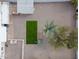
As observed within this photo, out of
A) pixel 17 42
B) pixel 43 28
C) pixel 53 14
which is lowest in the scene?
pixel 17 42

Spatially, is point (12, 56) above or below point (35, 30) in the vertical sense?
below

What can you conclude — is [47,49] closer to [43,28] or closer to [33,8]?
[43,28]

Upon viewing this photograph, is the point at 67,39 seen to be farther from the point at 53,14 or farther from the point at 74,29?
the point at 53,14

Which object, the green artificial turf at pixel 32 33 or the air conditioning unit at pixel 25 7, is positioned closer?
the air conditioning unit at pixel 25 7

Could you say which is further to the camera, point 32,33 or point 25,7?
point 32,33

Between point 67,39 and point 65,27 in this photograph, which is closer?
point 67,39

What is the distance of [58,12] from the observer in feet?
18.9

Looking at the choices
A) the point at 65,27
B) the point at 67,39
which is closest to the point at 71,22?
the point at 65,27

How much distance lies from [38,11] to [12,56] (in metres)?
1.32

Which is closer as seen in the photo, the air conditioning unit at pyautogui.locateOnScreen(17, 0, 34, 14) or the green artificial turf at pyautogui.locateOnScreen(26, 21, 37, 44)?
the air conditioning unit at pyautogui.locateOnScreen(17, 0, 34, 14)

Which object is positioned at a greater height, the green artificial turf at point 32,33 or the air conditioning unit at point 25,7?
the air conditioning unit at point 25,7

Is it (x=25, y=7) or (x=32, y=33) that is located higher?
(x=25, y=7)

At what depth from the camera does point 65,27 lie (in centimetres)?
561

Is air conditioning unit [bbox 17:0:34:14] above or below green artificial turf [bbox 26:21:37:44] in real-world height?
above
